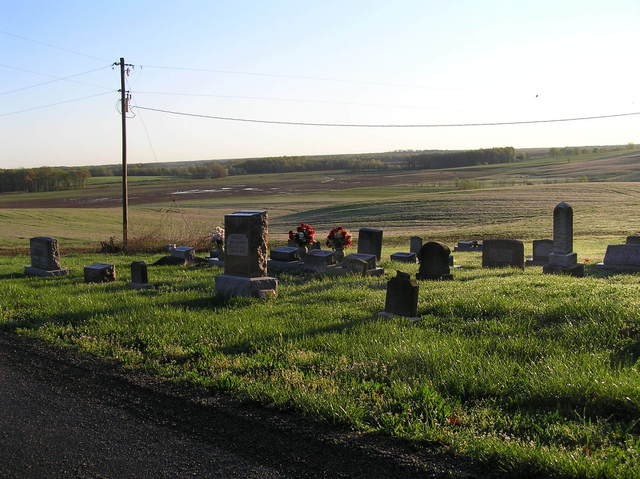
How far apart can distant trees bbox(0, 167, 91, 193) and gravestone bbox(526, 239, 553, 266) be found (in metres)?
85.7

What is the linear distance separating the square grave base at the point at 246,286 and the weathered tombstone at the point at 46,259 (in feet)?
19.2

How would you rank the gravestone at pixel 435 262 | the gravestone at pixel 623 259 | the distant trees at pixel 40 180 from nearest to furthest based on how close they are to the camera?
the gravestone at pixel 435 262
the gravestone at pixel 623 259
the distant trees at pixel 40 180

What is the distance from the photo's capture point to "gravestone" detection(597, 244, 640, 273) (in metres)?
14.5

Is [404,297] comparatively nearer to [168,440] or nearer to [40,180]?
[168,440]

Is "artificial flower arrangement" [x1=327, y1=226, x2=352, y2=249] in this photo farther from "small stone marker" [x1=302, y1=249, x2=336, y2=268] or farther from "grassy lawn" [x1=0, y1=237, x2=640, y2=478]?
"grassy lawn" [x1=0, y1=237, x2=640, y2=478]

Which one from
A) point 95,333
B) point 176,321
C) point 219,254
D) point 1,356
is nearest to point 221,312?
point 176,321

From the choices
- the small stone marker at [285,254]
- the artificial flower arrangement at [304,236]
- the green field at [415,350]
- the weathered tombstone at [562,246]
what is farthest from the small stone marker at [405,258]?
the weathered tombstone at [562,246]

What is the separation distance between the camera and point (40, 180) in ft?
297

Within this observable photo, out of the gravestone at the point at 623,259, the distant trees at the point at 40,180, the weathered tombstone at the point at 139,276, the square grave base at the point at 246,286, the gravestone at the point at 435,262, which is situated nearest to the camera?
the square grave base at the point at 246,286

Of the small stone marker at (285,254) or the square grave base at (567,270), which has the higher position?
the small stone marker at (285,254)

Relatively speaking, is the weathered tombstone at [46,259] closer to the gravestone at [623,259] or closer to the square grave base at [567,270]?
the square grave base at [567,270]

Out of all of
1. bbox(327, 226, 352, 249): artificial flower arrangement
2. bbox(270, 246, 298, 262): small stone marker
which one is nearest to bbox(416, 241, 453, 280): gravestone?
bbox(327, 226, 352, 249): artificial flower arrangement

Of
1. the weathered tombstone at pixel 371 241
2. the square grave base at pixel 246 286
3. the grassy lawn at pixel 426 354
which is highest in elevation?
the weathered tombstone at pixel 371 241

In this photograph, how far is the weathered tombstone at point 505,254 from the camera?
15.7m
